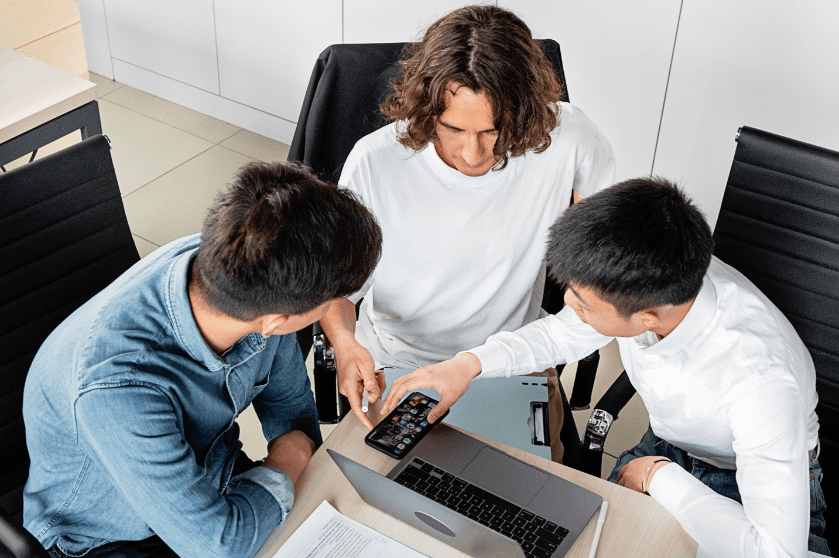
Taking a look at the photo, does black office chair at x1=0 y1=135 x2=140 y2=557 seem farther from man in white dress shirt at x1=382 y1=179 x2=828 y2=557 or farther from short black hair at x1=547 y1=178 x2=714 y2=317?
short black hair at x1=547 y1=178 x2=714 y2=317

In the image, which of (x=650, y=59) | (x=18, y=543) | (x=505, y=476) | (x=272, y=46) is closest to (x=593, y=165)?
(x=505, y=476)

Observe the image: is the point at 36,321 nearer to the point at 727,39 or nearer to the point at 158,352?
the point at 158,352

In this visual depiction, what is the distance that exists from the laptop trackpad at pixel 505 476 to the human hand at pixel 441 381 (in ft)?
0.38

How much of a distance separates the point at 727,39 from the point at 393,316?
1489mm

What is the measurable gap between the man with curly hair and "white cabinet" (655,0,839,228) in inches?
40.2

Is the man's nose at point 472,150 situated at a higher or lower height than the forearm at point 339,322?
higher

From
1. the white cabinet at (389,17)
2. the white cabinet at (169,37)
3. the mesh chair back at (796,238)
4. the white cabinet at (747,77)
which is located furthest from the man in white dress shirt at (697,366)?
the white cabinet at (169,37)

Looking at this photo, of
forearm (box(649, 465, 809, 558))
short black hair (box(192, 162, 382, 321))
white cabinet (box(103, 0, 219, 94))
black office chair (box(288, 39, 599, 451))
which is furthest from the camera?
white cabinet (box(103, 0, 219, 94))

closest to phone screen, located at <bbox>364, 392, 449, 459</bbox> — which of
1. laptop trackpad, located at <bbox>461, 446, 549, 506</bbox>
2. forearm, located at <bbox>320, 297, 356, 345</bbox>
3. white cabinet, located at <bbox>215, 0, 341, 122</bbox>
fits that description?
laptop trackpad, located at <bbox>461, 446, 549, 506</bbox>

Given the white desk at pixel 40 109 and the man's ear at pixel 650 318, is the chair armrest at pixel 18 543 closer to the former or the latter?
the man's ear at pixel 650 318

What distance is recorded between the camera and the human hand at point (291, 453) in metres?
1.25

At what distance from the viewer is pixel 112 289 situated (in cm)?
112

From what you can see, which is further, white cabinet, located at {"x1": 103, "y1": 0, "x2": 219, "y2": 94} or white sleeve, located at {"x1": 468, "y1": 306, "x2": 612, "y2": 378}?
white cabinet, located at {"x1": 103, "y1": 0, "x2": 219, "y2": 94}

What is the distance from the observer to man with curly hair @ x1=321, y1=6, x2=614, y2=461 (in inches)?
55.7
